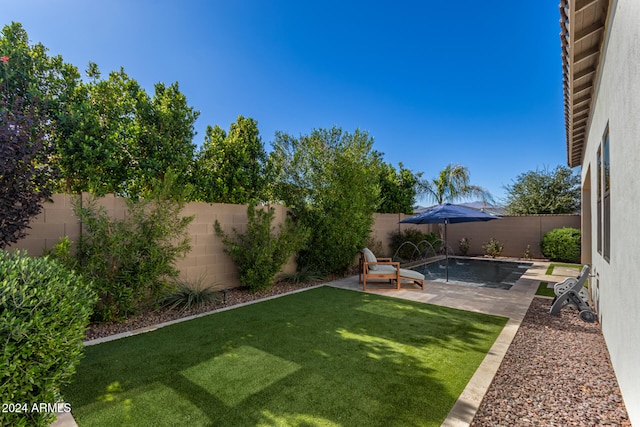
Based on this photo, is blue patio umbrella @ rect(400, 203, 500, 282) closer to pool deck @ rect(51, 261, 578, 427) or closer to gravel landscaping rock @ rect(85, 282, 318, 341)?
pool deck @ rect(51, 261, 578, 427)

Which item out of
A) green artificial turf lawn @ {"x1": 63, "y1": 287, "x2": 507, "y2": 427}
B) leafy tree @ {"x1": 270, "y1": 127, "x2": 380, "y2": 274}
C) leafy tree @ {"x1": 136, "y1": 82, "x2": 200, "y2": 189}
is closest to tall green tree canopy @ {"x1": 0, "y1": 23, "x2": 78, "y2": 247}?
leafy tree @ {"x1": 136, "y1": 82, "x2": 200, "y2": 189}

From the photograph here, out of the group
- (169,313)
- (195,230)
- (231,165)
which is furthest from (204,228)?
(231,165)

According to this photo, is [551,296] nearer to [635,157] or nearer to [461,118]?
[635,157]

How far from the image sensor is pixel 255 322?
536 cm

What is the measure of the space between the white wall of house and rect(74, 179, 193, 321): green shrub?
20.2ft

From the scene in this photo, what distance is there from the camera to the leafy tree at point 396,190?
1453 centimetres

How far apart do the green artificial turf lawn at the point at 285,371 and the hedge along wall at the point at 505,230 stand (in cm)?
789

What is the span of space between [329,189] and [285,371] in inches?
251

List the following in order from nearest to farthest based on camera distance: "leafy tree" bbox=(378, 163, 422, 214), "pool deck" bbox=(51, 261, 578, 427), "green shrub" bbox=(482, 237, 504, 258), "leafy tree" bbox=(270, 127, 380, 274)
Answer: "pool deck" bbox=(51, 261, 578, 427), "leafy tree" bbox=(270, 127, 380, 274), "leafy tree" bbox=(378, 163, 422, 214), "green shrub" bbox=(482, 237, 504, 258)

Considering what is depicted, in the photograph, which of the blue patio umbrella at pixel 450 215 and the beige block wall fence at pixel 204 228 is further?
Answer: the blue patio umbrella at pixel 450 215

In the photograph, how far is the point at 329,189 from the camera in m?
9.29

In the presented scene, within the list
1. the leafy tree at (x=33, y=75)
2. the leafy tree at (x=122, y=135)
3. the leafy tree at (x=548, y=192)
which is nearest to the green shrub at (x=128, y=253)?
the leafy tree at (x=122, y=135)

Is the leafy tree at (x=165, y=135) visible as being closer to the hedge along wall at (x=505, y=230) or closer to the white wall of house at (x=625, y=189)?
the white wall of house at (x=625, y=189)

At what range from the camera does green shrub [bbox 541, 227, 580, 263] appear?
43.2ft
